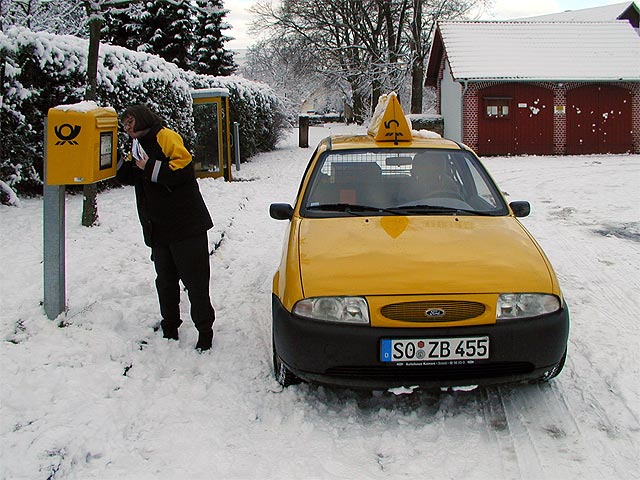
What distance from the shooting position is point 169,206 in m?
4.45

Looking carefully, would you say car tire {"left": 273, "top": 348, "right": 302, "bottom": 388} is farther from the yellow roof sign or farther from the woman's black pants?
the yellow roof sign

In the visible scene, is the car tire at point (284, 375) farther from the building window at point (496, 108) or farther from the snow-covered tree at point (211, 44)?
the snow-covered tree at point (211, 44)

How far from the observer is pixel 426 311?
3434 mm

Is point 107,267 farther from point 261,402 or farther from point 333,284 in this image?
point 333,284

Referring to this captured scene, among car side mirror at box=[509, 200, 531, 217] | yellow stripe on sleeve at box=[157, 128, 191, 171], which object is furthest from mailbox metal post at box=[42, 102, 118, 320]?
car side mirror at box=[509, 200, 531, 217]

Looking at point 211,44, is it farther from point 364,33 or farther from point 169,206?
point 169,206

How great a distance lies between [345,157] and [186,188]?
1334 millimetres

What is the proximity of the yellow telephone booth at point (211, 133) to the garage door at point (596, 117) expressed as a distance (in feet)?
49.7

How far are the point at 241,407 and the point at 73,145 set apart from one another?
2.13m

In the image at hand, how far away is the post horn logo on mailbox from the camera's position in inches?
175

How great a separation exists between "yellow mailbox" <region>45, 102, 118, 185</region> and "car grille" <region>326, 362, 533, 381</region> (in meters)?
2.24

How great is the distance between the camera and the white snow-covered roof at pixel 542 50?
24.0 meters

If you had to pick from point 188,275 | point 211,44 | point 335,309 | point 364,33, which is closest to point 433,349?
point 335,309

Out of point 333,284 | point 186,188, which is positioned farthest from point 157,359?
point 333,284
